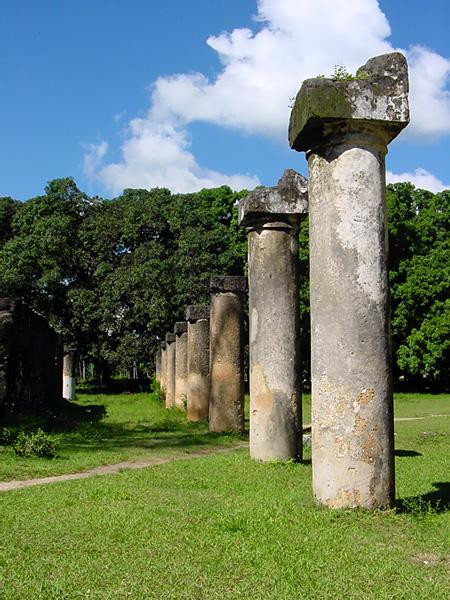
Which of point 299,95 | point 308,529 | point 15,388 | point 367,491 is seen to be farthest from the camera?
point 15,388

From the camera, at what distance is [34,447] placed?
10430 millimetres

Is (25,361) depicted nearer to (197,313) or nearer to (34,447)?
(197,313)

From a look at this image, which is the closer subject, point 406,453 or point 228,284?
point 406,453

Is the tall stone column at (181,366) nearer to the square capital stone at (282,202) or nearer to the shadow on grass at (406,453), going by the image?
the shadow on grass at (406,453)

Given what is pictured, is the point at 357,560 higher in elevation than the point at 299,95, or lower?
lower

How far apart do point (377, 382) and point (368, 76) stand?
2.62 metres

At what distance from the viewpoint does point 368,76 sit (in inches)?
244

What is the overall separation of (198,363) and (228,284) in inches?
149

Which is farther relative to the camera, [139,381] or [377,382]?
[139,381]

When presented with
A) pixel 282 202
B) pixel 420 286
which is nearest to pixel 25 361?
pixel 282 202

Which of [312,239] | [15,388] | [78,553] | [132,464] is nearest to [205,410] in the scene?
[15,388]

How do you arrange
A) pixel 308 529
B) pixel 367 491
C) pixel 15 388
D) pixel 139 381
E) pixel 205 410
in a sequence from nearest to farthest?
pixel 308 529
pixel 367 491
pixel 15 388
pixel 205 410
pixel 139 381

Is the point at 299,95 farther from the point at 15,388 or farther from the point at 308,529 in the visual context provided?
the point at 15,388

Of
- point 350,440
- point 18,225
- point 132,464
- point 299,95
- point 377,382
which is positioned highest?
point 18,225
